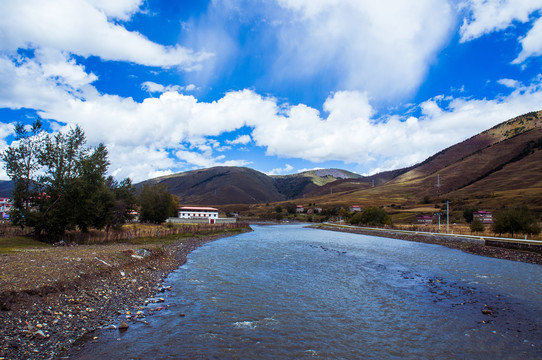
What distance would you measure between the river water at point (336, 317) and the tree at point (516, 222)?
33.9 metres

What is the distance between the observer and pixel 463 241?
178ft

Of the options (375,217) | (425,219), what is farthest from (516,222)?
(425,219)

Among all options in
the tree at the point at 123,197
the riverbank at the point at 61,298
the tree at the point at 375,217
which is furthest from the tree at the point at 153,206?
the tree at the point at 375,217

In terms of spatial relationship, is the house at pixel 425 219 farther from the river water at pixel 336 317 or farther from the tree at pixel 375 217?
the river water at pixel 336 317

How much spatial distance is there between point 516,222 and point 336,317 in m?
57.6

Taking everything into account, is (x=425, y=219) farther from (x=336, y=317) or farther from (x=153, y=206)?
(x=336, y=317)

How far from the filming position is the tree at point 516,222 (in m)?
54.9

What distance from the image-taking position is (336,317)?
15.8m

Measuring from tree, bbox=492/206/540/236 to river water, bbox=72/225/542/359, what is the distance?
3386 centimetres

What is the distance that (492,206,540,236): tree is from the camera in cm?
5491

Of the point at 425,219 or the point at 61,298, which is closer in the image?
the point at 61,298

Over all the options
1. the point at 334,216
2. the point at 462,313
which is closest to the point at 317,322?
the point at 462,313

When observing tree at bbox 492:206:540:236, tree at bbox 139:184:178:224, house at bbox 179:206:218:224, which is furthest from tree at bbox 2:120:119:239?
house at bbox 179:206:218:224

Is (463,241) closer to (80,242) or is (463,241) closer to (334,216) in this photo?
(80,242)
